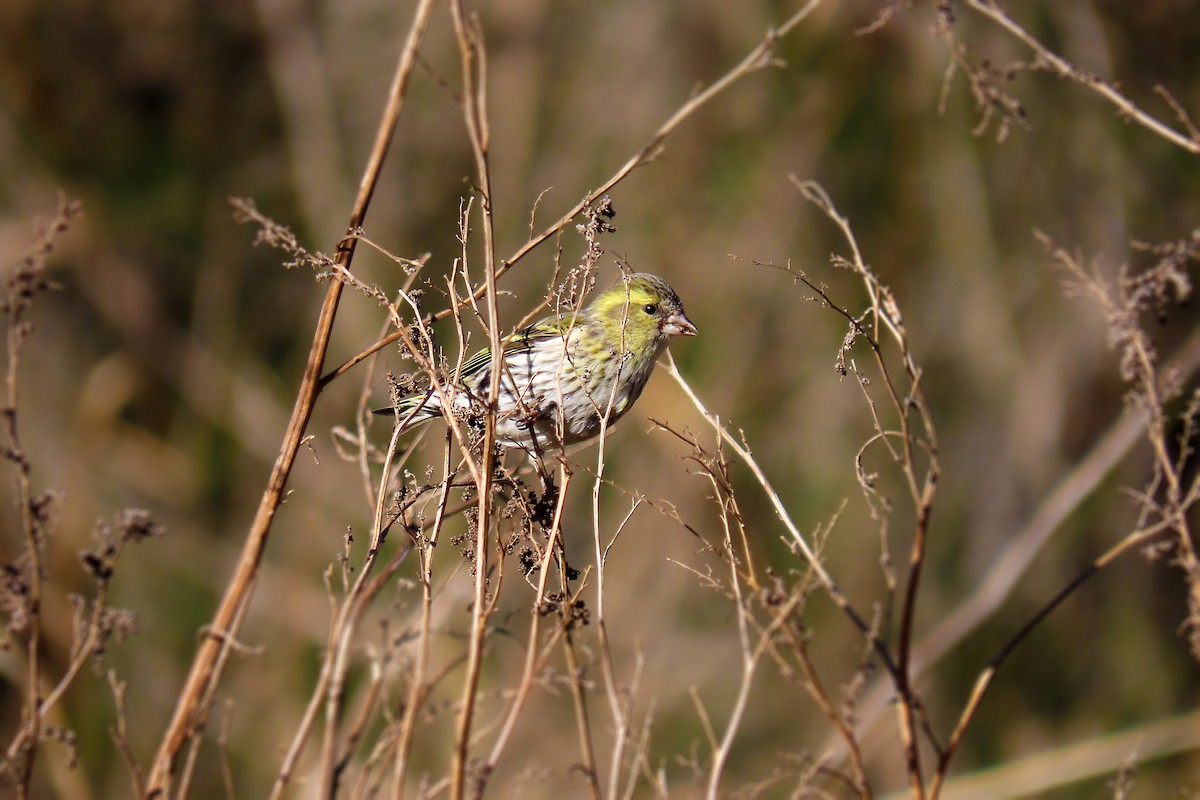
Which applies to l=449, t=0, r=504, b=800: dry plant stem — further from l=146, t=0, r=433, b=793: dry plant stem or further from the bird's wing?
the bird's wing

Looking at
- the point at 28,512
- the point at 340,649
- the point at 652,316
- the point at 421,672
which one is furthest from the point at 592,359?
the point at 28,512

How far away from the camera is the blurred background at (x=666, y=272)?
7512mm

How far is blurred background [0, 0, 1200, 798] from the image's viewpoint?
7512mm

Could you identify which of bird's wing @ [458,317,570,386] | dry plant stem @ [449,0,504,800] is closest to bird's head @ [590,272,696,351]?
bird's wing @ [458,317,570,386]

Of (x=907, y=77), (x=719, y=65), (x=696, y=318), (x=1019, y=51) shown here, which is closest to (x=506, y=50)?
(x=719, y=65)

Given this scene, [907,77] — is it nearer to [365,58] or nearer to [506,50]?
[506,50]

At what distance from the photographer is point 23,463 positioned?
1.67 metres

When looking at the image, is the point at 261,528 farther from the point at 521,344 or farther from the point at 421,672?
the point at 521,344

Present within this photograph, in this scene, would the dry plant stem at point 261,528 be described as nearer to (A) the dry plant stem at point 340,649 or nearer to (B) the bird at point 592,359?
(A) the dry plant stem at point 340,649

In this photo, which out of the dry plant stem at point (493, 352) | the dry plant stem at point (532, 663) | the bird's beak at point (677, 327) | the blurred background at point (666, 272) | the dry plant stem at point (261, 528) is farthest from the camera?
the blurred background at point (666, 272)

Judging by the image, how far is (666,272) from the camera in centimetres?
742

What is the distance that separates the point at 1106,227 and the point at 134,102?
6692 millimetres

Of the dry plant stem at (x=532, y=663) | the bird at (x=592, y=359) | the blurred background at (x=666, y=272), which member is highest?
the blurred background at (x=666, y=272)

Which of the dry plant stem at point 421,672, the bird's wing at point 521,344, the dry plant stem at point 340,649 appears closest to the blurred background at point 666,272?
the bird's wing at point 521,344
